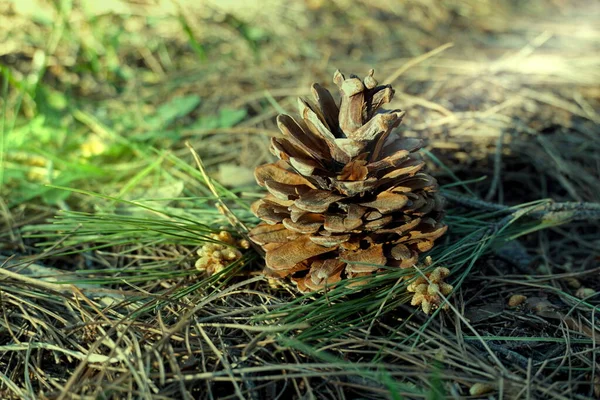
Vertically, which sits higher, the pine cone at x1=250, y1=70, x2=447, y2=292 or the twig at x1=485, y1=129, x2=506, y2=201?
the pine cone at x1=250, y1=70, x2=447, y2=292

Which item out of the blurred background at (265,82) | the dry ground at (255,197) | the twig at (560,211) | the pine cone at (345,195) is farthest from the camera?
the blurred background at (265,82)

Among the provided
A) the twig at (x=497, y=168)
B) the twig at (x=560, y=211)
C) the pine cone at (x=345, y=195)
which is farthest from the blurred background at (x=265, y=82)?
the pine cone at (x=345, y=195)

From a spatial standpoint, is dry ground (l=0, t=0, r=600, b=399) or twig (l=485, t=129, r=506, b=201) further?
twig (l=485, t=129, r=506, b=201)

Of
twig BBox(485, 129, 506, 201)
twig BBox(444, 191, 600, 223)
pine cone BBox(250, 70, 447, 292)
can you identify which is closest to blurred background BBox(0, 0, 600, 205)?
twig BBox(485, 129, 506, 201)

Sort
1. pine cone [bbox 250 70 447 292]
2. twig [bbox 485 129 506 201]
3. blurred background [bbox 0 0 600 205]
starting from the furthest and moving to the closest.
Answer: blurred background [bbox 0 0 600 205] → twig [bbox 485 129 506 201] → pine cone [bbox 250 70 447 292]

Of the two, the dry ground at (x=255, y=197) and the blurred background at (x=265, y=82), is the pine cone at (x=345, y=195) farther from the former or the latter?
the blurred background at (x=265, y=82)

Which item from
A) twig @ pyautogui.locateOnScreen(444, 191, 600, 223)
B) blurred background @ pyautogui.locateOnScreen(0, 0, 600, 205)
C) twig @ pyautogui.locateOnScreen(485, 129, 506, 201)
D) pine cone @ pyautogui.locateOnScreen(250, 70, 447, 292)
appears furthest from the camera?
blurred background @ pyautogui.locateOnScreen(0, 0, 600, 205)

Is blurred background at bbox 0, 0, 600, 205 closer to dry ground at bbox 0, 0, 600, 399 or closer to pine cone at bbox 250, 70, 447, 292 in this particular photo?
dry ground at bbox 0, 0, 600, 399
